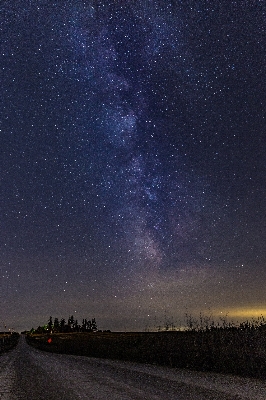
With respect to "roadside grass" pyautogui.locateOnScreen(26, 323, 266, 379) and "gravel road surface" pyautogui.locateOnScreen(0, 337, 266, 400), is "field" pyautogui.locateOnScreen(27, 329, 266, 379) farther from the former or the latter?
"gravel road surface" pyautogui.locateOnScreen(0, 337, 266, 400)

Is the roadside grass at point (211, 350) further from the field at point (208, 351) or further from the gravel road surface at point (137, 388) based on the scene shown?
the gravel road surface at point (137, 388)

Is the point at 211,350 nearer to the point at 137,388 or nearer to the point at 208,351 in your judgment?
the point at 208,351

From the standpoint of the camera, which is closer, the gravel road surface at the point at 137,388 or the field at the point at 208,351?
the gravel road surface at the point at 137,388

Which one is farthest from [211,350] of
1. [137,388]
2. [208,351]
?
[137,388]

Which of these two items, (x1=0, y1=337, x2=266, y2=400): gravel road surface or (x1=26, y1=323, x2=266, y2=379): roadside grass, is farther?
(x1=26, y1=323, x2=266, y2=379): roadside grass

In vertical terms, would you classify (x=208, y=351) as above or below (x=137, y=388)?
above

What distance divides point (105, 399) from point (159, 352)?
17181 millimetres

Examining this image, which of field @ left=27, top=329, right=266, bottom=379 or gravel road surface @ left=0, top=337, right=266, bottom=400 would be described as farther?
field @ left=27, top=329, right=266, bottom=379

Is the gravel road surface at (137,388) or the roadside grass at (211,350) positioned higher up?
the roadside grass at (211,350)

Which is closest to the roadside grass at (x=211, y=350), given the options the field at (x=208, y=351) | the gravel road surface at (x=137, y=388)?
the field at (x=208, y=351)

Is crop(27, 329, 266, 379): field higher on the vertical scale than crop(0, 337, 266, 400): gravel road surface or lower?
higher

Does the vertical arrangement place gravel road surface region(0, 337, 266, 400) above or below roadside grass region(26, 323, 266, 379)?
below

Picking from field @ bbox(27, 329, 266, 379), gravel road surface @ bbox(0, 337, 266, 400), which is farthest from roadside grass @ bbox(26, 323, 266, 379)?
gravel road surface @ bbox(0, 337, 266, 400)

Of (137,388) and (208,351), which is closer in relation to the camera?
(137,388)
